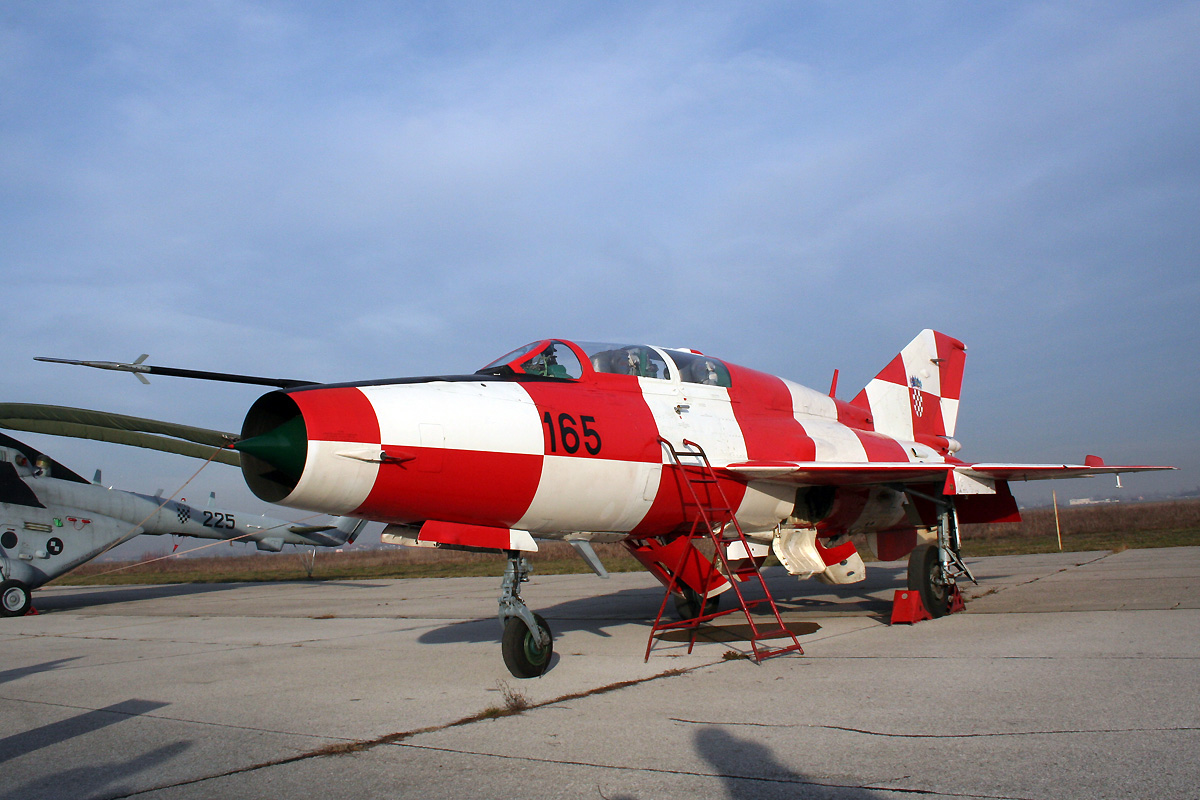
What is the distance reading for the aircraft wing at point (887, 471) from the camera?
24.7 feet

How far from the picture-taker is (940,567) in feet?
29.4

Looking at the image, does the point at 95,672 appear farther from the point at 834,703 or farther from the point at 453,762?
the point at 834,703

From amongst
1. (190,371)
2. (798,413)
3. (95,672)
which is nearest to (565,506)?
(190,371)

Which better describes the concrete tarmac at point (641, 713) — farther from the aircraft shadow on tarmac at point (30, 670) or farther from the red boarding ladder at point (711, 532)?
the red boarding ladder at point (711, 532)

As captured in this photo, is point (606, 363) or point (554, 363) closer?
point (554, 363)

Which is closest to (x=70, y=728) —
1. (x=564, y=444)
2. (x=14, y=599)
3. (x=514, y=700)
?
(x=514, y=700)

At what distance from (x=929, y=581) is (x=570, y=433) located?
16.7ft

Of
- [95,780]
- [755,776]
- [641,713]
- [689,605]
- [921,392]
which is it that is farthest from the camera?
[921,392]

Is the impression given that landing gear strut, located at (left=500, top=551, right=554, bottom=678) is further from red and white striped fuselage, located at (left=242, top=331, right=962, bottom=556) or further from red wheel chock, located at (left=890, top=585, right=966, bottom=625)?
red wheel chock, located at (left=890, top=585, right=966, bottom=625)

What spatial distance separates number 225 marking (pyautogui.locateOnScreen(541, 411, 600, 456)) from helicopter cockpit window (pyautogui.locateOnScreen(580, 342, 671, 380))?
92cm

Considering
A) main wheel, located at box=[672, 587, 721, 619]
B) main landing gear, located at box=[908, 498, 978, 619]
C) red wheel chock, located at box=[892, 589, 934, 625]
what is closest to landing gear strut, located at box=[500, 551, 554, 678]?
main wheel, located at box=[672, 587, 721, 619]

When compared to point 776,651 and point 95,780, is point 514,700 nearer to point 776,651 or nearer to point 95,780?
point 95,780

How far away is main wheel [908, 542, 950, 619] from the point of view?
8.69 metres

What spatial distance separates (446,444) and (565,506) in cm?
124
